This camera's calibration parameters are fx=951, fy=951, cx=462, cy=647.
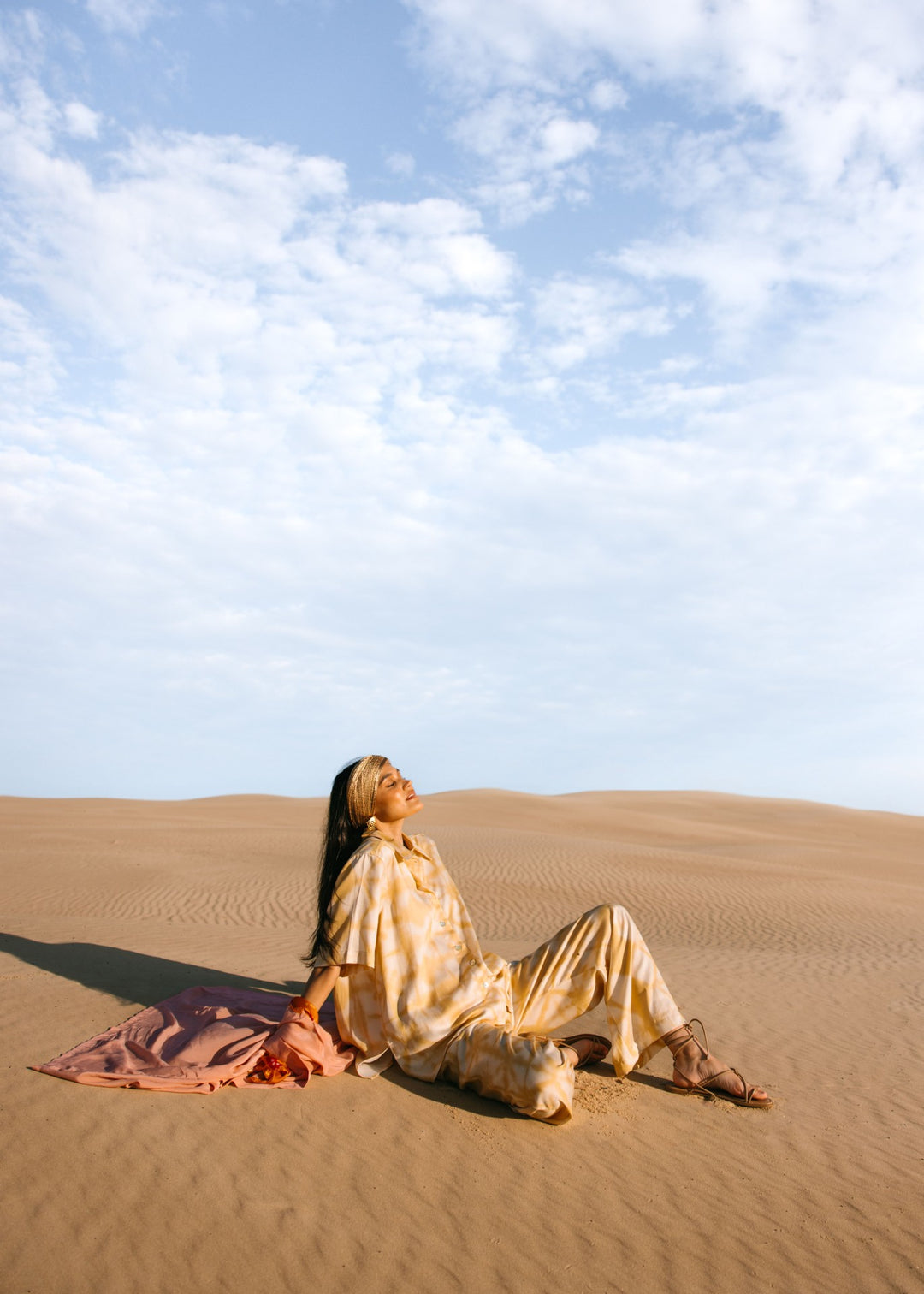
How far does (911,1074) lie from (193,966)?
5228 millimetres

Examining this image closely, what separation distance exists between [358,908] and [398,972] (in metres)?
0.38

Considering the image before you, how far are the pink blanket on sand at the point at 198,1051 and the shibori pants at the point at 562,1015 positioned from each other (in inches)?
26.8

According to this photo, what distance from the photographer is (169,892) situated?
51.5ft

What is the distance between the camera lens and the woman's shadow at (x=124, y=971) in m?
6.29

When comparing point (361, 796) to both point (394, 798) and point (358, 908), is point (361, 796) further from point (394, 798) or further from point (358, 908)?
point (358, 908)

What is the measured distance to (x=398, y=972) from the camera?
15.0 ft

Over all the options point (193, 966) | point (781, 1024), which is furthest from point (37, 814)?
point (781, 1024)

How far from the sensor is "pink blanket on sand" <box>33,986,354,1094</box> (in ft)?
14.6

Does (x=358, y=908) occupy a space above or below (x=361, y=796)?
below

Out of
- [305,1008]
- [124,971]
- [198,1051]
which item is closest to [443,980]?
[305,1008]

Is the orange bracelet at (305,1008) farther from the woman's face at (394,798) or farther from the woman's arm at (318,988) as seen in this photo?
the woman's face at (394,798)

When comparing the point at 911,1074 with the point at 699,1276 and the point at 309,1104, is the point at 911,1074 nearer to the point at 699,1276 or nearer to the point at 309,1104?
the point at 699,1276

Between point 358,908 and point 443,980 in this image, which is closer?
point 358,908

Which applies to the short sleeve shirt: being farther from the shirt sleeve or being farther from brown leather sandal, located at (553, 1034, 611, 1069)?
brown leather sandal, located at (553, 1034, 611, 1069)
